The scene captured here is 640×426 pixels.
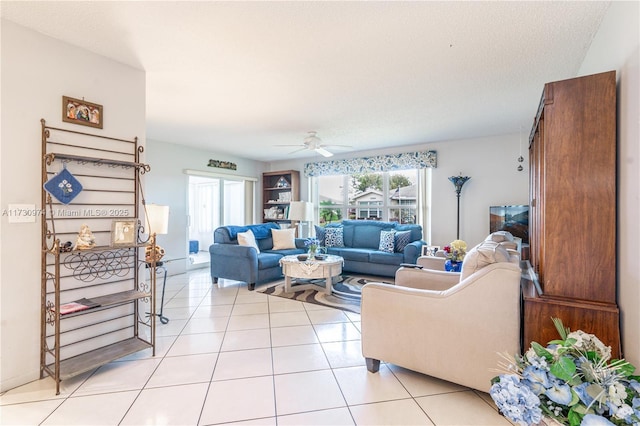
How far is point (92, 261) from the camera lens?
2320mm

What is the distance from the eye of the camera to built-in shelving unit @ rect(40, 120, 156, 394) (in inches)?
80.7

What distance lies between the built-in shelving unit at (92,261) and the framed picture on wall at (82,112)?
92mm

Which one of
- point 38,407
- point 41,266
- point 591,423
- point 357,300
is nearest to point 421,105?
point 357,300

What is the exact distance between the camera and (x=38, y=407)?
1757 mm

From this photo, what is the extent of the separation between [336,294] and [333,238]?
1.82 meters

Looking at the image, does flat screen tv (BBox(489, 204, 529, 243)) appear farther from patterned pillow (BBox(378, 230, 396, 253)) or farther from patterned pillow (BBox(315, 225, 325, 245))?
patterned pillow (BBox(315, 225, 325, 245))

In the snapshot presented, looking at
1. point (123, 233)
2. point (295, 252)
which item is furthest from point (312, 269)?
point (123, 233)

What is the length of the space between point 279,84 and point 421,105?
1.68 m

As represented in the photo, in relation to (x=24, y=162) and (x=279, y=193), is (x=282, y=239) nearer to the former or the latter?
(x=279, y=193)

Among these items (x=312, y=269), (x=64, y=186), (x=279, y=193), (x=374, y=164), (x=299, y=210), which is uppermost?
(x=374, y=164)

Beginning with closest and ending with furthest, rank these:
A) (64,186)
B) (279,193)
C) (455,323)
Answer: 1. (455,323)
2. (64,186)
3. (279,193)

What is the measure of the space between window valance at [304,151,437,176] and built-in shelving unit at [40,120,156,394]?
428cm

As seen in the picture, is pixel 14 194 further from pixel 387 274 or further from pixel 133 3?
pixel 387 274

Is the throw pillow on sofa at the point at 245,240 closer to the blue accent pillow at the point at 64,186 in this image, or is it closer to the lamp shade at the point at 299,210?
the lamp shade at the point at 299,210
